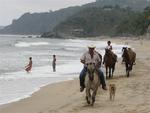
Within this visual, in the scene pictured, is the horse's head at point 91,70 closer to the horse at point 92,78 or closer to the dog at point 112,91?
the horse at point 92,78

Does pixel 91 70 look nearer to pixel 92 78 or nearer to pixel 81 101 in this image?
pixel 92 78

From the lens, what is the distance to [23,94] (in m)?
18.1

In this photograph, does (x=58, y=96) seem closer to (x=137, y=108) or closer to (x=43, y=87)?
(x=43, y=87)

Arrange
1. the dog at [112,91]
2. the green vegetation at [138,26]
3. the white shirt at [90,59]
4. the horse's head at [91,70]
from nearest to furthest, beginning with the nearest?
the horse's head at [91,70] → the white shirt at [90,59] → the dog at [112,91] → the green vegetation at [138,26]

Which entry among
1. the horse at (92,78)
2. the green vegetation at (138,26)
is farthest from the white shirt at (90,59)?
the green vegetation at (138,26)

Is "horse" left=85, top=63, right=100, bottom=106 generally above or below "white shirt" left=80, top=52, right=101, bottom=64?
below

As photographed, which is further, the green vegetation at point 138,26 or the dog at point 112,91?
the green vegetation at point 138,26

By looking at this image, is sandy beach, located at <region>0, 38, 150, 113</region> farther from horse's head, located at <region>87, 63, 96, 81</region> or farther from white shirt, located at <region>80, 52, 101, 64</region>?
white shirt, located at <region>80, 52, 101, 64</region>

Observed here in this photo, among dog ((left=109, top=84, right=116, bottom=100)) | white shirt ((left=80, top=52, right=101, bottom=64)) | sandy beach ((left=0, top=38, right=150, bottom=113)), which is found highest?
white shirt ((left=80, top=52, right=101, bottom=64))

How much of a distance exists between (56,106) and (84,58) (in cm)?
223

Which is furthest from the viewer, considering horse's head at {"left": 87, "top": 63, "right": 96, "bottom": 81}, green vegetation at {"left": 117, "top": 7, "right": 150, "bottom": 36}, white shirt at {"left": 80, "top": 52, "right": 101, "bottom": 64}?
green vegetation at {"left": 117, "top": 7, "right": 150, "bottom": 36}

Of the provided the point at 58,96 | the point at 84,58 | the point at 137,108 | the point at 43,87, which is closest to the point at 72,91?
the point at 58,96

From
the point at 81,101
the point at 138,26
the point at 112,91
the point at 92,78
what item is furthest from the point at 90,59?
the point at 138,26

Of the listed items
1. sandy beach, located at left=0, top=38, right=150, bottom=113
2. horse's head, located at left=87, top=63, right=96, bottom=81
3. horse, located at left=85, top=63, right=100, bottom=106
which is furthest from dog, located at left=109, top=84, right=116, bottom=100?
horse's head, located at left=87, top=63, right=96, bottom=81
